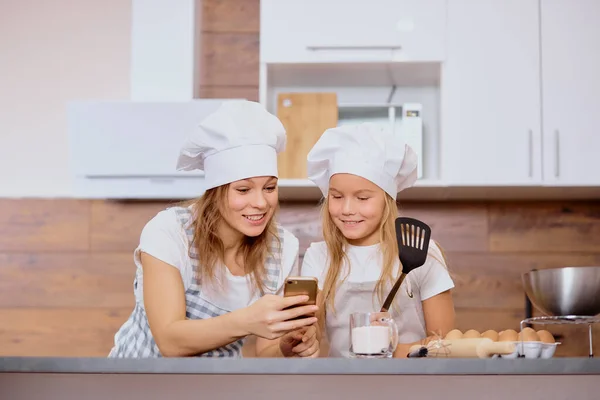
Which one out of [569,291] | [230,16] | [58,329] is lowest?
[58,329]

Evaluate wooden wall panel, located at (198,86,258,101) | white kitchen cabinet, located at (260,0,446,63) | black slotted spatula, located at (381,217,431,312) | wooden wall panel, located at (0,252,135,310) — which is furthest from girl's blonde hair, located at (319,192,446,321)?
wooden wall panel, located at (0,252,135,310)

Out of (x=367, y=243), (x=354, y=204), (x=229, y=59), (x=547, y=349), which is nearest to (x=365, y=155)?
(x=354, y=204)

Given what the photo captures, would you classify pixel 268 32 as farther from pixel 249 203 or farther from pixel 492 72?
pixel 249 203

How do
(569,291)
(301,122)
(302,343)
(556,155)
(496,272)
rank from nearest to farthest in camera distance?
(569,291)
(302,343)
(556,155)
(301,122)
(496,272)

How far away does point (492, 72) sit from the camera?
2633 mm

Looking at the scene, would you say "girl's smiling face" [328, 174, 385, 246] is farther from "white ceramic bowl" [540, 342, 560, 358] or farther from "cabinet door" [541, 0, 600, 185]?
"cabinet door" [541, 0, 600, 185]

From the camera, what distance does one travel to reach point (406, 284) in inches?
73.8

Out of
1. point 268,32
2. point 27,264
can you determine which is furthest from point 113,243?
point 268,32

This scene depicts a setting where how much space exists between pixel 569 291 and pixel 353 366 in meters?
0.52

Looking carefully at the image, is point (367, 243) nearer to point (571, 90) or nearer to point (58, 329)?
point (571, 90)

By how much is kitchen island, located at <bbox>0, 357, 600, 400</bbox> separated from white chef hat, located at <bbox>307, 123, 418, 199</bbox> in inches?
29.2

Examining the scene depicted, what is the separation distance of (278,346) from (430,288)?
404 mm

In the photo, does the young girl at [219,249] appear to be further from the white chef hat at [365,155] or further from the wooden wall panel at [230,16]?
the wooden wall panel at [230,16]

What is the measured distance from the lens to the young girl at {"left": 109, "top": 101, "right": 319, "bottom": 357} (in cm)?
158
